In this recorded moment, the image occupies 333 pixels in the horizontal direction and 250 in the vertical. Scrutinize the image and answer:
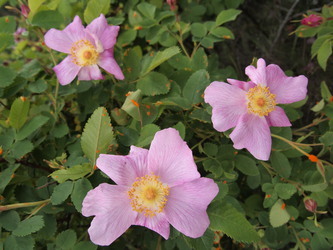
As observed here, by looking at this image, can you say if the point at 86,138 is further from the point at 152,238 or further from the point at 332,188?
the point at 332,188

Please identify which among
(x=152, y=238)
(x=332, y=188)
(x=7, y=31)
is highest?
(x=7, y=31)

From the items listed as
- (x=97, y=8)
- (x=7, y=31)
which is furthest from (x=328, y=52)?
(x=7, y=31)

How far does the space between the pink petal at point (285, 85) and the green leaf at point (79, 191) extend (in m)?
0.54

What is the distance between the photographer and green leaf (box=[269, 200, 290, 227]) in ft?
3.15

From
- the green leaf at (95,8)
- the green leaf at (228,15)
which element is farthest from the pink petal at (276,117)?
the green leaf at (95,8)

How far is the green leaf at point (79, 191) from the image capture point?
77 cm

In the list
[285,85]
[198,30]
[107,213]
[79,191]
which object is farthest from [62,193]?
[198,30]

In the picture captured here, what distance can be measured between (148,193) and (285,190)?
43 cm

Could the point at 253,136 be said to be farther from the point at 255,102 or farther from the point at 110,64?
the point at 110,64

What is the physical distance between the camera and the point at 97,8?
1064mm

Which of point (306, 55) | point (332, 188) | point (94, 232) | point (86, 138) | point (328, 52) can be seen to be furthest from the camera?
point (306, 55)

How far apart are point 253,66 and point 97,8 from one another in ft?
1.86

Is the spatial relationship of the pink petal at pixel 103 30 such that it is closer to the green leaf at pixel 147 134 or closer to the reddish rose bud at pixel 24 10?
the reddish rose bud at pixel 24 10

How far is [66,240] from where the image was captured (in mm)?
921
